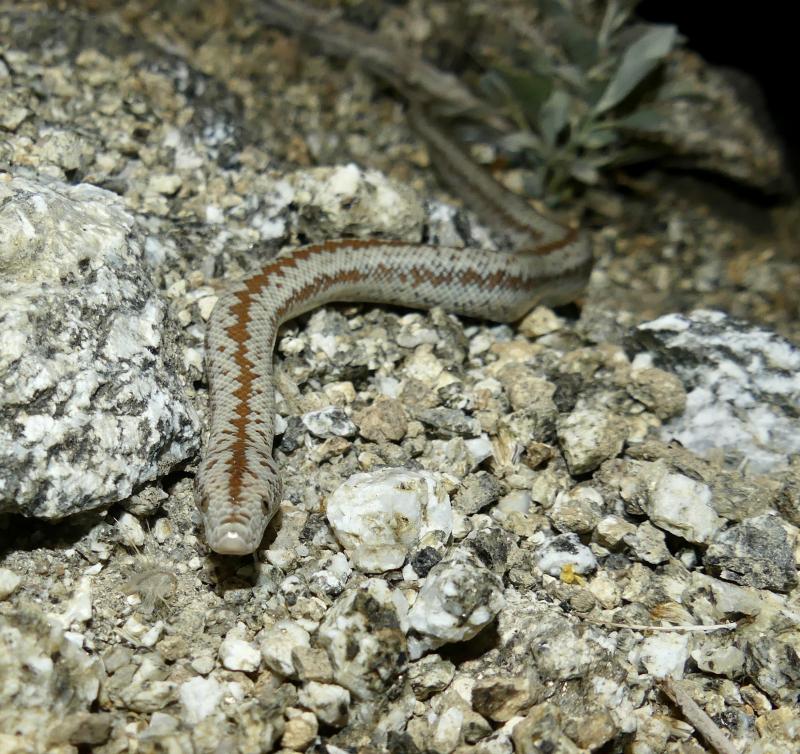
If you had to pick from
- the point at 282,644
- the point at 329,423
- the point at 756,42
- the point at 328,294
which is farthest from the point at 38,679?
the point at 756,42

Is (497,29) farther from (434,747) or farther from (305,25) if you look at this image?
(434,747)

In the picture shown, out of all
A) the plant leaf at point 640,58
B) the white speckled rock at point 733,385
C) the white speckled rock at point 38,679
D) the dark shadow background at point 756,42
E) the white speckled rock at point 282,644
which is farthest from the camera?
the dark shadow background at point 756,42

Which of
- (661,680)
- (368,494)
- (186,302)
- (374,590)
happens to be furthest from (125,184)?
(661,680)

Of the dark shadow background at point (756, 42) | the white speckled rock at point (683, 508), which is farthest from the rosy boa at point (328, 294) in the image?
the dark shadow background at point (756, 42)

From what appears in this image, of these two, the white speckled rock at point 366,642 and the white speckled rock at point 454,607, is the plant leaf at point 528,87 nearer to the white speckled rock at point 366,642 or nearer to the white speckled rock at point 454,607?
the white speckled rock at point 454,607

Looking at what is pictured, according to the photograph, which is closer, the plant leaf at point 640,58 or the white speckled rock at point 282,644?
the white speckled rock at point 282,644

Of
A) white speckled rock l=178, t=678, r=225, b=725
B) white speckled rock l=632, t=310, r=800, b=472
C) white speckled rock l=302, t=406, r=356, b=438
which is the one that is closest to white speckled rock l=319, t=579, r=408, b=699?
white speckled rock l=178, t=678, r=225, b=725

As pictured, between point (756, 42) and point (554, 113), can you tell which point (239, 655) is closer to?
point (554, 113)
